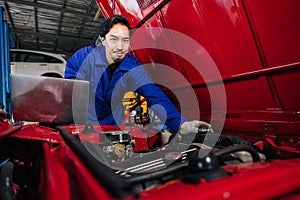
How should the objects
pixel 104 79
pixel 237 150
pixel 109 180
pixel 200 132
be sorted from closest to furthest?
pixel 109 180
pixel 237 150
pixel 200 132
pixel 104 79

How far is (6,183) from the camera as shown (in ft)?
3.34

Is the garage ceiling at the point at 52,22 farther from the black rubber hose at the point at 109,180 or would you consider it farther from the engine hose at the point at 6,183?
the black rubber hose at the point at 109,180

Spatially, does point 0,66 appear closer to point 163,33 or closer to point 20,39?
point 163,33

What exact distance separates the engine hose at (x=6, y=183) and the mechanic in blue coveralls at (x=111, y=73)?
837mm

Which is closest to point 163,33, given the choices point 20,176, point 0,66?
point 20,176

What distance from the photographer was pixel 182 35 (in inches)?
62.1

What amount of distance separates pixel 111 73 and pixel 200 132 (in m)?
1.19

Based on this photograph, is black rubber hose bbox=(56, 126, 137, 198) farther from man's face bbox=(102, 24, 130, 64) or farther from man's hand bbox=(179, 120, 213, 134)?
man's face bbox=(102, 24, 130, 64)

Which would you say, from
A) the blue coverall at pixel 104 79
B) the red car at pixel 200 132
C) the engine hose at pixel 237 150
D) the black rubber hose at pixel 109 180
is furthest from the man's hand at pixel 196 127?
the blue coverall at pixel 104 79

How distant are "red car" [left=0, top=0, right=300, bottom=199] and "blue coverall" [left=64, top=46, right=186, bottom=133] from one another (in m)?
0.33

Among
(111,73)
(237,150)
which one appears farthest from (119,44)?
(237,150)

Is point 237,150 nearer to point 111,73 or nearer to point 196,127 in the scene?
point 196,127

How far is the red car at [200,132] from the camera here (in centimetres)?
53

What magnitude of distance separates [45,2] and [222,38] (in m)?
5.37
